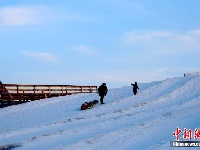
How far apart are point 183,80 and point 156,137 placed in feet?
68.1

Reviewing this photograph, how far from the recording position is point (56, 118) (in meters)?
23.8

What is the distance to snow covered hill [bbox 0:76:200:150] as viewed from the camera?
14.0 meters

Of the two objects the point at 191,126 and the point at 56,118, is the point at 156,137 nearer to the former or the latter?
the point at 191,126

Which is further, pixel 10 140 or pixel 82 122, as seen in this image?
pixel 82 122

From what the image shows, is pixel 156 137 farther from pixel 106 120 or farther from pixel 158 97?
pixel 158 97

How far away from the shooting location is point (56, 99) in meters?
32.8

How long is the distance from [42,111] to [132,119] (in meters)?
10.5

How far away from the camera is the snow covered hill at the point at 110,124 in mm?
14008

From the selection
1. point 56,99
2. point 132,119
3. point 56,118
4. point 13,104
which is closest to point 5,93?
point 13,104

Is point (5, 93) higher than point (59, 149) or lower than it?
higher

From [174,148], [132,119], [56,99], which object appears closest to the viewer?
[174,148]

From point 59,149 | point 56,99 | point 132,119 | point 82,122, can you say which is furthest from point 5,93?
point 59,149

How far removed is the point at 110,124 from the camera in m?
17.7

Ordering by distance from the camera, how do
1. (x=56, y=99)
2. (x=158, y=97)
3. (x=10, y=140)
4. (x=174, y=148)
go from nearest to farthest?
(x=174, y=148) → (x=10, y=140) → (x=158, y=97) → (x=56, y=99)
